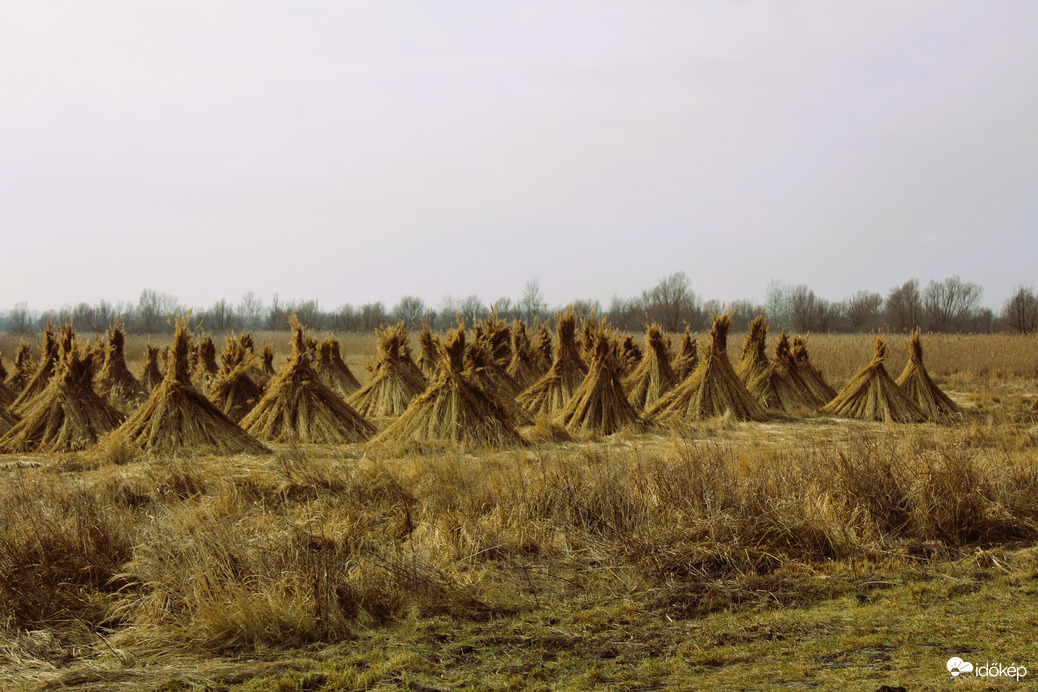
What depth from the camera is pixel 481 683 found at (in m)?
3.14

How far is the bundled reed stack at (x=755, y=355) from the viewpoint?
49.6 ft

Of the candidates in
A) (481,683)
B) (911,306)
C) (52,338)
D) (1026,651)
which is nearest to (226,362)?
(52,338)

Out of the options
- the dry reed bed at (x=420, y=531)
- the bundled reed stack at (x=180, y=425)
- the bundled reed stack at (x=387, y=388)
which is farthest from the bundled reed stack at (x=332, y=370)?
the dry reed bed at (x=420, y=531)

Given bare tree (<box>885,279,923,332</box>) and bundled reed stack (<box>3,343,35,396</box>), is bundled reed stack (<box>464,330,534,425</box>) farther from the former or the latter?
bare tree (<box>885,279,923,332</box>)

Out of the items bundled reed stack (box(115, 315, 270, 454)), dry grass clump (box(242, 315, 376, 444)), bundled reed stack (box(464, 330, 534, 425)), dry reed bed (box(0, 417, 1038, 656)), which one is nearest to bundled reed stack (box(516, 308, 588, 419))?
bundled reed stack (box(464, 330, 534, 425))

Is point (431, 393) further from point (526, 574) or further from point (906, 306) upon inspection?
point (906, 306)

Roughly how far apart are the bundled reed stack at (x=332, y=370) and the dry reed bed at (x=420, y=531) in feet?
29.8

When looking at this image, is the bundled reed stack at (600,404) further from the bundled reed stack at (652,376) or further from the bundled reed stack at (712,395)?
the bundled reed stack at (652,376)

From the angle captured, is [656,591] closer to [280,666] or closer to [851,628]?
[851,628]

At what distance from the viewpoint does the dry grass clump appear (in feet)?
32.8

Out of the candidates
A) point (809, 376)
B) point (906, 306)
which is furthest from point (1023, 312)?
point (809, 376)

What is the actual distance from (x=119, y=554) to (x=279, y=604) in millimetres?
1563

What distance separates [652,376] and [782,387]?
272 cm

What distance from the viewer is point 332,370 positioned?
16.7m
